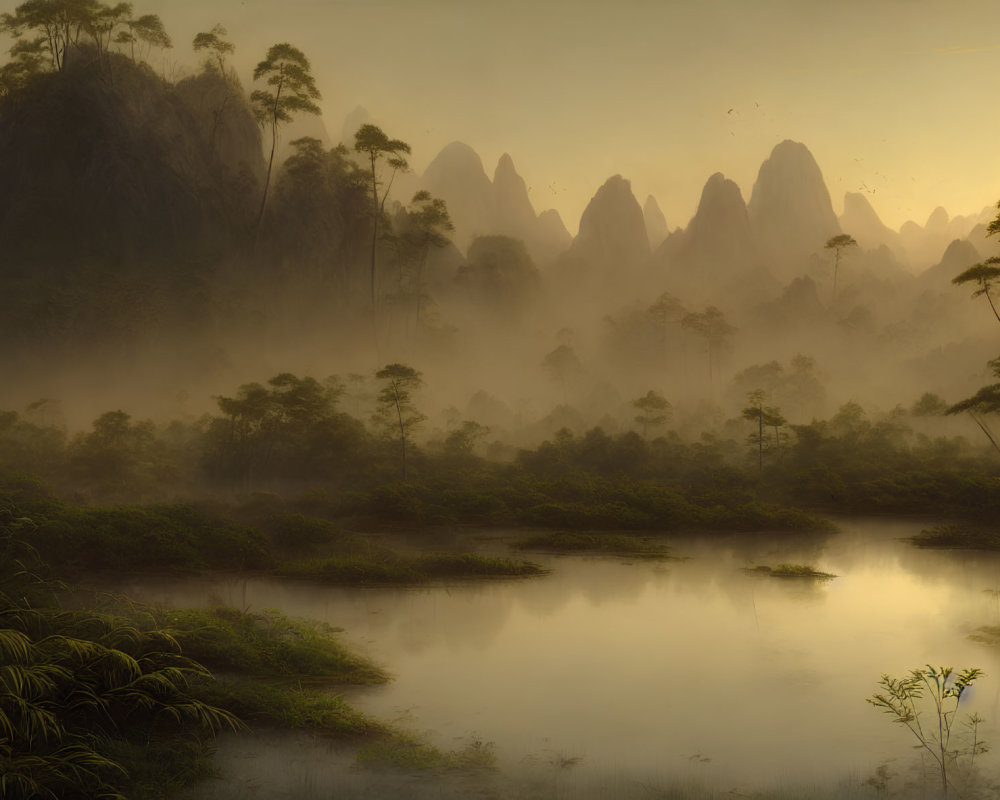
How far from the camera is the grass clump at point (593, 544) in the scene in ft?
64.4

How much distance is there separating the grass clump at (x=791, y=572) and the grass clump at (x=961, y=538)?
210 inches

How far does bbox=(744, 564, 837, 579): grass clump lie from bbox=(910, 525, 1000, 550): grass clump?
17.5 ft

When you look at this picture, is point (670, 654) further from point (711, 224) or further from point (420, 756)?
point (711, 224)

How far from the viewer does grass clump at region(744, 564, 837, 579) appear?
16.7 metres

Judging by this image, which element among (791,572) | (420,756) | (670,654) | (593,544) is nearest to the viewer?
(420,756)

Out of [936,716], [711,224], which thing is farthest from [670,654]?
[711,224]

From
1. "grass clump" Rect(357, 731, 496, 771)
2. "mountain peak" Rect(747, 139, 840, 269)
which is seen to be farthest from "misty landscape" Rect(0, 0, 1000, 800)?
"mountain peak" Rect(747, 139, 840, 269)

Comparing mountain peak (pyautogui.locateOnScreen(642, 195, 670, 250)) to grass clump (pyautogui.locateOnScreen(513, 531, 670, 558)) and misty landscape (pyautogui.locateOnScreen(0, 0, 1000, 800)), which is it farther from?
grass clump (pyautogui.locateOnScreen(513, 531, 670, 558))

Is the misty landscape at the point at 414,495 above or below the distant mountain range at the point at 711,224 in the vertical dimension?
below

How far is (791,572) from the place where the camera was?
16.9m

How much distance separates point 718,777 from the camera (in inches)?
304

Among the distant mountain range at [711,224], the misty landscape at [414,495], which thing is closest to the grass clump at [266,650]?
the misty landscape at [414,495]

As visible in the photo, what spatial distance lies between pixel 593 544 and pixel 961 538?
969 centimetres

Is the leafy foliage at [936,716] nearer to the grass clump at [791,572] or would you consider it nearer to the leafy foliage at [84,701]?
the grass clump at [791,572]
